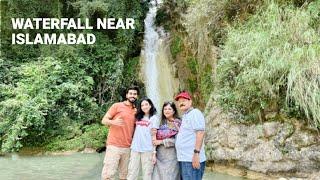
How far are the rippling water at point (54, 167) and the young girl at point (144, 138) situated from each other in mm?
2702

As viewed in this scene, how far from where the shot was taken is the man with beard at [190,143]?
5109 millimetres

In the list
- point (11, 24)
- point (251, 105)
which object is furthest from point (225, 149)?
point (11, 24)

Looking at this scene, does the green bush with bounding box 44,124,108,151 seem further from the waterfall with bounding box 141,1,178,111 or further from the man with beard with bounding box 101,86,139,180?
the man with beard with bounding box 101,86,139,180

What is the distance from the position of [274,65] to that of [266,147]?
1.41m

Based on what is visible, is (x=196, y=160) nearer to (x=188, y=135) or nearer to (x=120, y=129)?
(x=188, y=135)

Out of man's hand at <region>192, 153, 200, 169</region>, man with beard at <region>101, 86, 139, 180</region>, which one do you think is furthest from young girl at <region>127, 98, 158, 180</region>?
man's hand at <region>192, 153, 200, 169</region>

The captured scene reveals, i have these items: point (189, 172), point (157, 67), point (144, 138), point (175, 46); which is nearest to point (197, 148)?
point (189, 172)

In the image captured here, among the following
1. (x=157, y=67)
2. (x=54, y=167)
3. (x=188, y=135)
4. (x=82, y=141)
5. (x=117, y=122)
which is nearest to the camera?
(x=188, y=135)

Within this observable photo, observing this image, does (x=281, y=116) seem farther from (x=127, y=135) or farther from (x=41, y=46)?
(x=41, y=46)

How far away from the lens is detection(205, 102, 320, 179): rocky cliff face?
24.7ft

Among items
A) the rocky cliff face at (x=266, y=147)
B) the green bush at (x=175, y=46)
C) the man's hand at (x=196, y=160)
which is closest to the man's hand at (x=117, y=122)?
the man's hand at (x=196, y=160)

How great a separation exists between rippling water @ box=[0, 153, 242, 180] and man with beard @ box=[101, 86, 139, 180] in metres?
2.45

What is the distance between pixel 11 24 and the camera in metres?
15.4

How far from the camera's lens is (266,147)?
7918 mm
